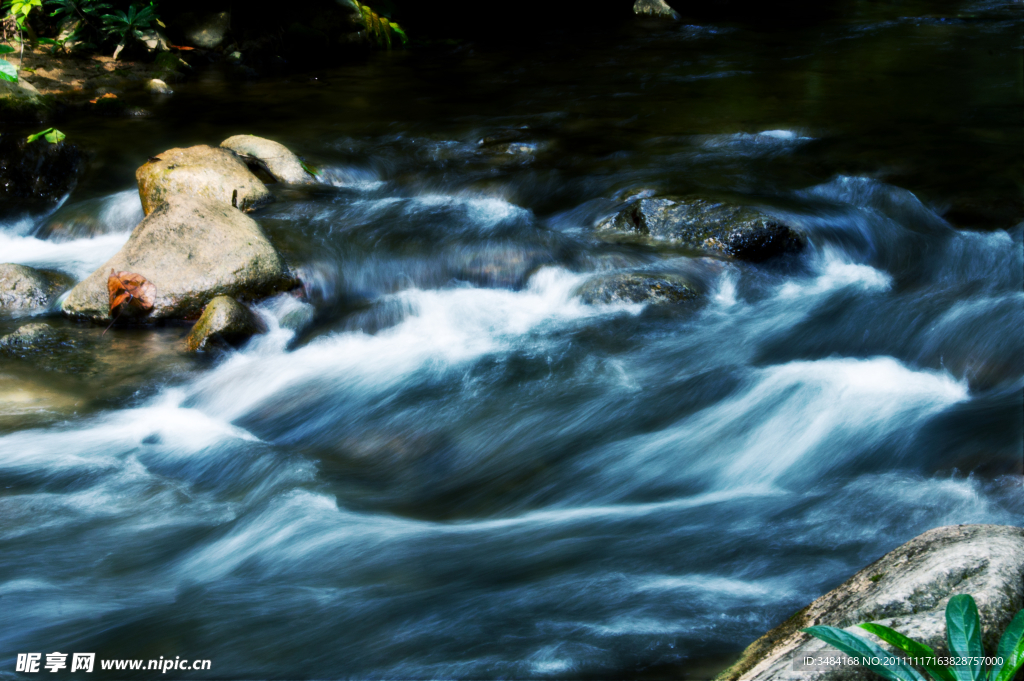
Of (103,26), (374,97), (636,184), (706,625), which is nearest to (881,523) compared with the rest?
(706,625)

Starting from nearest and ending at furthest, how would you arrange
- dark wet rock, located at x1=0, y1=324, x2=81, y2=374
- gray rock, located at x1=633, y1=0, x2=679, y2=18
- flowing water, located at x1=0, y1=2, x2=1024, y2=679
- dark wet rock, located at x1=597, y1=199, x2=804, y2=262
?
flowing water, located at x1=0, y1=2, x2=1024, y2=679 < dark wet rock, located at x1=0, y1=324, x2=81, y2=374 < dark wet rock, located at x1=597, y1=199, x2=804, y2=262 < gray rock, located at x1=633, y1=0, x2=679, y2=18

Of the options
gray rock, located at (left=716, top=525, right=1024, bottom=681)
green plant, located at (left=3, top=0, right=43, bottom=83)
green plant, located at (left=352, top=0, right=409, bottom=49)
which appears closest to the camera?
gray rock, located at (left=716, top=525, right=1024, bottom=681)

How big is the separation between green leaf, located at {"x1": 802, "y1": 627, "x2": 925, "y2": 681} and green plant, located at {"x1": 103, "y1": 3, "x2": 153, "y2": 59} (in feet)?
43.1

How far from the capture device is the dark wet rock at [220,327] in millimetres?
5293

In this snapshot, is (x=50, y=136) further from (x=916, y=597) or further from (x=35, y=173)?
(x=916, y=597)

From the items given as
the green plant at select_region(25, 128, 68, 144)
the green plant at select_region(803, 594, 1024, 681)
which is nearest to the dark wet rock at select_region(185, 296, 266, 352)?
the green plant at select_region(25, 128, 68, 144)

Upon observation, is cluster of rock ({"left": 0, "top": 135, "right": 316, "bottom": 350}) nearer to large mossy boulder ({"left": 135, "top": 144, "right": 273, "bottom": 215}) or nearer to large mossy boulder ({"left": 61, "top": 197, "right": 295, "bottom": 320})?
large mossy boulder ({"left": 61, "top": 197, "right": 295, "bottom": 320})

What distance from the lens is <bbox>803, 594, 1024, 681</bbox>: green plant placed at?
1.72m

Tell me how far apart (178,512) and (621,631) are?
2.37m

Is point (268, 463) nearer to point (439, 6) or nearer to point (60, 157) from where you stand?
point (60, 157)

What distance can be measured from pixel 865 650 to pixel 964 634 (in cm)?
24

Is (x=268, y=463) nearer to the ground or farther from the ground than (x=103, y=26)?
nearer to the ground

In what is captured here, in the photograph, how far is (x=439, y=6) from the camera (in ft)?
59.9

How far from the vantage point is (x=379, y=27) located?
14602mm
